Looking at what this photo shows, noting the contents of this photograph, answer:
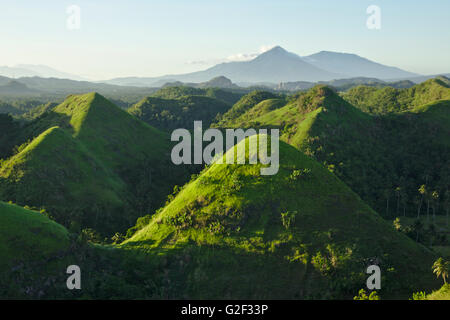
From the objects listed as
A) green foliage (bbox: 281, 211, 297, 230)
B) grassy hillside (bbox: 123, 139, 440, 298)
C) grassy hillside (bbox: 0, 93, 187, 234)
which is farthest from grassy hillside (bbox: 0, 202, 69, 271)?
green foliage (bbox: 281, 211, 297, 230)

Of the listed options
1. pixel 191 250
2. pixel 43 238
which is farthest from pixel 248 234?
pixel 43 238

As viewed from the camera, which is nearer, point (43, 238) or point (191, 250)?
point (43, 238)

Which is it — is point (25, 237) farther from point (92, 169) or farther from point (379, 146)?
point (379, 146)

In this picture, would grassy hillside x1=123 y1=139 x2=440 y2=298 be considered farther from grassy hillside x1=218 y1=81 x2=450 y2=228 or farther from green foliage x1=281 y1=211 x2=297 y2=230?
grassy hillside x1=218 y1=81 x2=450 y2=228

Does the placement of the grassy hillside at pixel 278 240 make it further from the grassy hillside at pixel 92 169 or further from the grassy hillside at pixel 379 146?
the grassy hillside at pixel 379 146

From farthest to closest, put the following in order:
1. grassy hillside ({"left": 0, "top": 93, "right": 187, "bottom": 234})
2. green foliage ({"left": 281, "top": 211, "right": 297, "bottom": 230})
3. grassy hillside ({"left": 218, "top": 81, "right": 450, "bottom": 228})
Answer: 1. grassy hillside ({"left": 218, "top": 81, "right": 450, "bottom": 228})
2. grassy hillside ({"left": 0, "top": 93, "right": 187, "bottom": 234})
3. green foliage ({"left": 281, "top": 211, "right": 297, "bottom": 230})

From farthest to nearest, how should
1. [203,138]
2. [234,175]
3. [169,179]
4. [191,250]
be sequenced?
[203,138] → [169,179] → [234,175] → [191,250]
